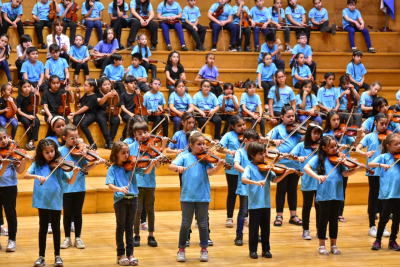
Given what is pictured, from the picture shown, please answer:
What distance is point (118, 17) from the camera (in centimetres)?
970

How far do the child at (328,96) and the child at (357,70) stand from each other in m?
0.89

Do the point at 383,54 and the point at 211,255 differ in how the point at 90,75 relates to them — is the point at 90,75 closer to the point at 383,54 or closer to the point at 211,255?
the point at 211,255

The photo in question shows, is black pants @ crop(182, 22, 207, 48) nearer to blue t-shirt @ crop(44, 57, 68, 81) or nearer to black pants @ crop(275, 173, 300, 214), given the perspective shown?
blue t-shirt @ crop(44, 57, 68, 81)

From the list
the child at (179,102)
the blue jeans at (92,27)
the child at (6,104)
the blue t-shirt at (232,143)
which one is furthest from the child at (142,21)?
the blue t-shirt at (232,143)

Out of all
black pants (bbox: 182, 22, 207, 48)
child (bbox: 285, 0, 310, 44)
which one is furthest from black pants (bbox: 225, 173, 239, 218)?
child (bbox: 285, 0, 310, 44)

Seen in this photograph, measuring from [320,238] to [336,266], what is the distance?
0.43 meters

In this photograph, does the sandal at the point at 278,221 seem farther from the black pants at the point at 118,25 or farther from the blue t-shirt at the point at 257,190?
the black pants at the point at 118,25

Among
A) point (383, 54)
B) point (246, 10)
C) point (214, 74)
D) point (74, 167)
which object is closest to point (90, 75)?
point (214, 74)

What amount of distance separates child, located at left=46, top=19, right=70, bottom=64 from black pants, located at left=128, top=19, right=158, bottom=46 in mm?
1132

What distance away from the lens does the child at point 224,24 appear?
1020 cm

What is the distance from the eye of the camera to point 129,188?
488 centimetres

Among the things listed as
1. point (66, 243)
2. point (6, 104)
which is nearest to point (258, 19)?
point (6, 104)

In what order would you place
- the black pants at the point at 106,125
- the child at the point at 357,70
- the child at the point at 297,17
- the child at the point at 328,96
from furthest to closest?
the child at the point at 297,17 < the child at the point at 357,70 < the child at the point at 328,96 < the black pants at the point at 106,125

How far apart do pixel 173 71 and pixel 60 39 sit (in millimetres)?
1860
